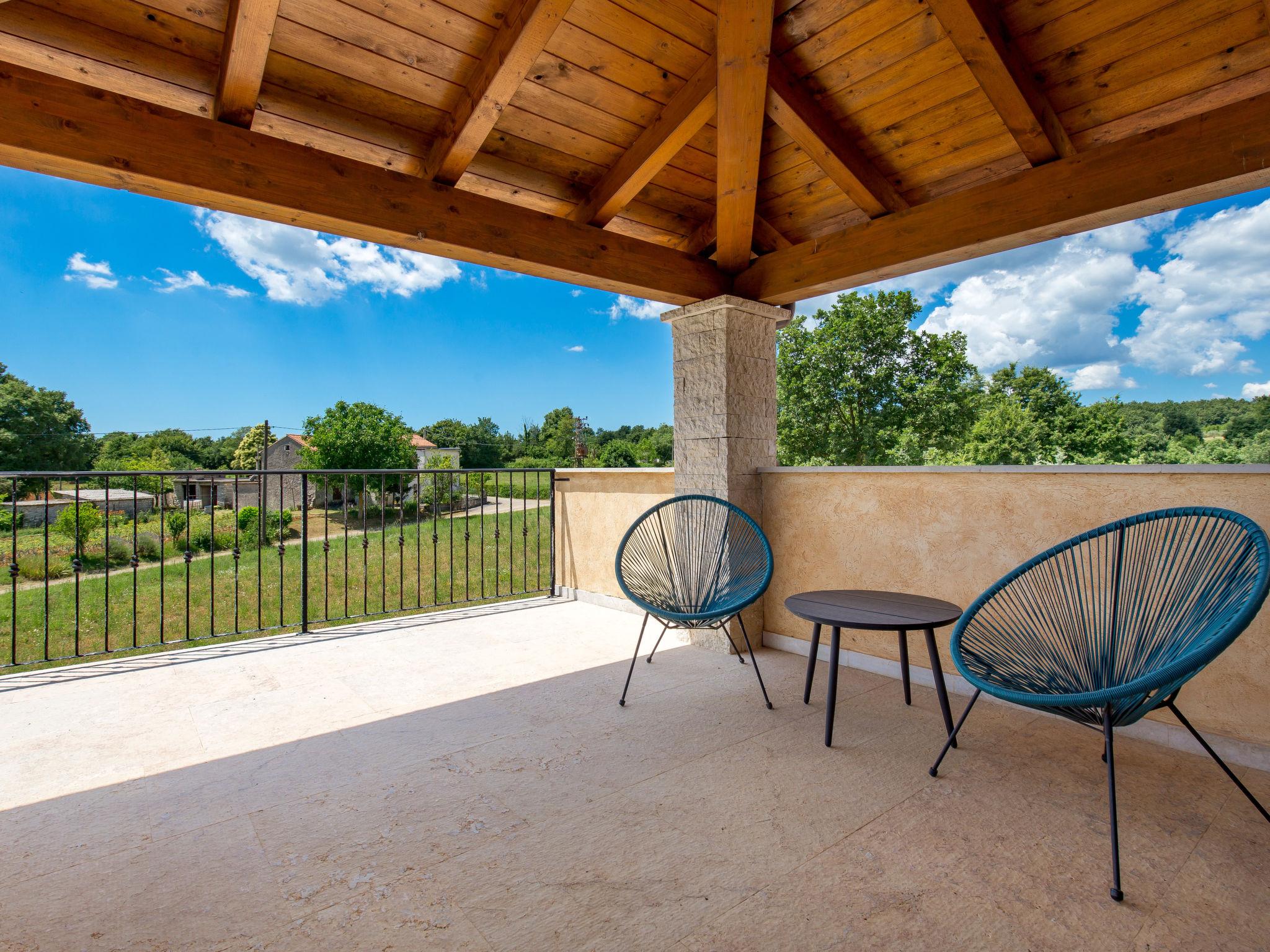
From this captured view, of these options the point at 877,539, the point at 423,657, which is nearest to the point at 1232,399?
the point at 877,539

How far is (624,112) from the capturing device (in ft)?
8.48

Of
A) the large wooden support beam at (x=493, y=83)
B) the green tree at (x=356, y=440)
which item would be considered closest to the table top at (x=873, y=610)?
the large wooden support beam at (x=493, y=83)

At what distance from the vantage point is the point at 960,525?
252 cm

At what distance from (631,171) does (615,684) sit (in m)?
2.21

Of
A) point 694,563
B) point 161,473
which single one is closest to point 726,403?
point 694,563

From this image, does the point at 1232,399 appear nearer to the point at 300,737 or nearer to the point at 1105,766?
the point at 1105,766

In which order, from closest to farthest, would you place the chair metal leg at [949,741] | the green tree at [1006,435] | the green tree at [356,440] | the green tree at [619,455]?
1. the chair metal leg at [949,741]
2. the green tree at [1006,435]
3. the green tree at [356,440]
4. the green tree at [619,455]

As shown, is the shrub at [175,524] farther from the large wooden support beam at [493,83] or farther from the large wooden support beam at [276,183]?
the large wooden support beam at [493,83]

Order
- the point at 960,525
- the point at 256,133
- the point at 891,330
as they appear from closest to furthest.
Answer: the point at 256,133
the point at 960,525
the point at 891,330

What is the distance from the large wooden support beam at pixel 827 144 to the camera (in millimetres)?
2365

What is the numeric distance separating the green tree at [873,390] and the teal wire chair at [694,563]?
21.1 m

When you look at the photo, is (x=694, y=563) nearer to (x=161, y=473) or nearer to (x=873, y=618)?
(x=873, y=618)

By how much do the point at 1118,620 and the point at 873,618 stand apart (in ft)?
2.58

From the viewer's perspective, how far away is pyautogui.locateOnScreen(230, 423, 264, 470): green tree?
33.6m
